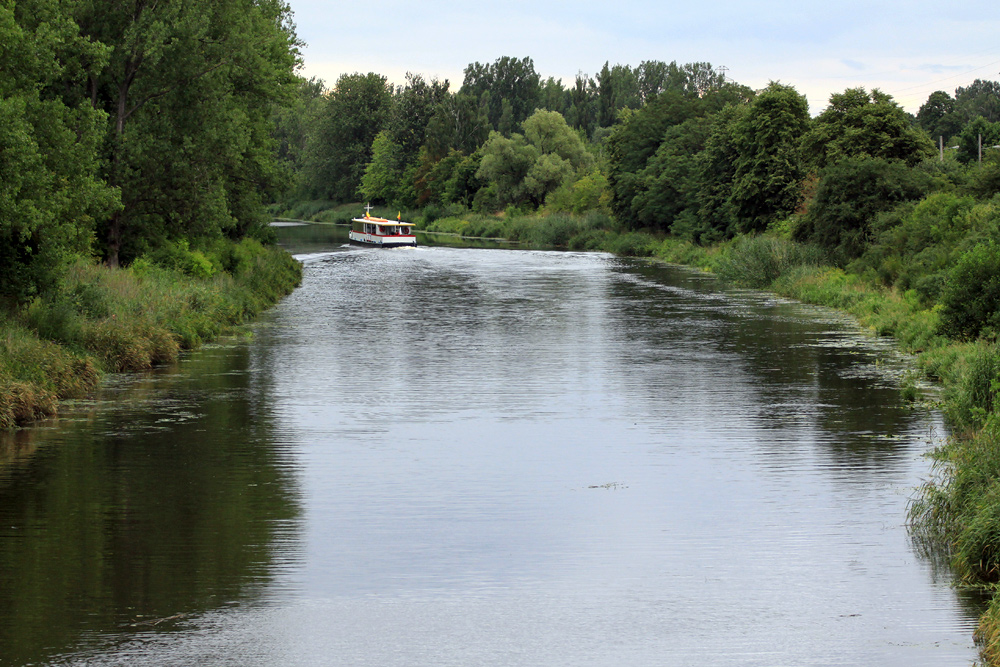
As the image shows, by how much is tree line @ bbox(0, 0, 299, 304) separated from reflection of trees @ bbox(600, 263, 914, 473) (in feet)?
38.7

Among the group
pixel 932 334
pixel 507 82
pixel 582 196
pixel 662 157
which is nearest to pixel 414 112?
pixel 507 82

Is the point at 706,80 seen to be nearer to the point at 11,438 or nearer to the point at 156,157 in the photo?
the point at 156,157

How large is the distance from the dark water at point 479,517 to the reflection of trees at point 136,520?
47 mm

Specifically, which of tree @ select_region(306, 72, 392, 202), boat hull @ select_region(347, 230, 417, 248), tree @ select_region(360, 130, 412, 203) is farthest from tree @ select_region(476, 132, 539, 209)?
tree @ select_region(306, 72, 392, 202)

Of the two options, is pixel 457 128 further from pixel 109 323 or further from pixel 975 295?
pixel 975 295

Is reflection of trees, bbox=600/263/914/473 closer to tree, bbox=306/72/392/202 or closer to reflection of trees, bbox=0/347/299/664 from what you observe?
reflection of trees, bbox=0/347/299/664

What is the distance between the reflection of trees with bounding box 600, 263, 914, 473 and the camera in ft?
60.6

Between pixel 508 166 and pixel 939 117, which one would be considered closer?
pixel 508 166

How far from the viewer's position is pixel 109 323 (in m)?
24.3

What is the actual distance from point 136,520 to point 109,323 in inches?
481

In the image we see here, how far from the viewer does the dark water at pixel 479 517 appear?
939 cm

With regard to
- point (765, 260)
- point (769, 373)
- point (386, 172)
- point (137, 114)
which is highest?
point (386, 172)

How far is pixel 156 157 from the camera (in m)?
32.5

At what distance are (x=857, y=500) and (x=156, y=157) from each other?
2405 cm
